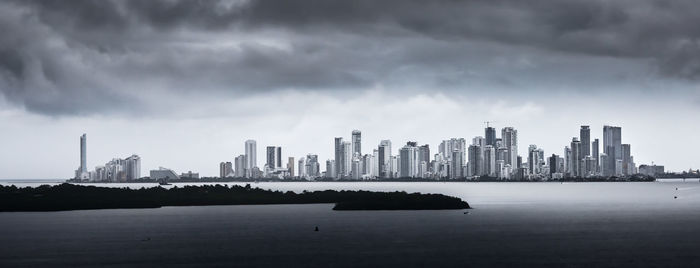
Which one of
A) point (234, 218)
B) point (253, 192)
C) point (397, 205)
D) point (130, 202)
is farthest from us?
point (253, 192)

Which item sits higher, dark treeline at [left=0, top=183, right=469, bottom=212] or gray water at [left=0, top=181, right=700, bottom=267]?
dark treeline at [left=0, top=183, right=469, bottom=212]

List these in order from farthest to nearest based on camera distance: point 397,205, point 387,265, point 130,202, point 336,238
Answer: point 130,202
point 397,205
point 336,238
point 387,265

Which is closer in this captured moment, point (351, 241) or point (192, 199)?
point (351, 241)

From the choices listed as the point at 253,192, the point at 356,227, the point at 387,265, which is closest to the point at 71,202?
the point at 253,192

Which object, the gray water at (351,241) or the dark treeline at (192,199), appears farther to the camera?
the dark treeline at (192,199)

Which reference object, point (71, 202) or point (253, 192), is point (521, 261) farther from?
point (253, 192)
